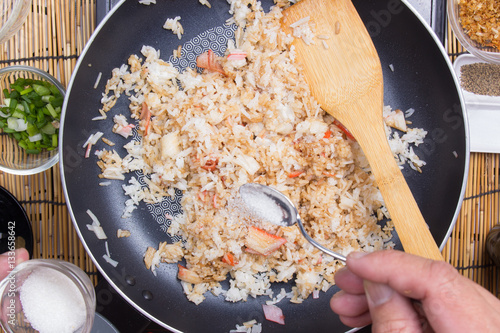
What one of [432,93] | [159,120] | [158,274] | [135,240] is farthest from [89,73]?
[432,93]

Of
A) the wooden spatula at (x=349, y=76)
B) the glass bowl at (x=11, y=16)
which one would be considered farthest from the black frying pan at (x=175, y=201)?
the glass bowl at (x=11, y=16)

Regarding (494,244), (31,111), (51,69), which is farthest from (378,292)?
(51,69)

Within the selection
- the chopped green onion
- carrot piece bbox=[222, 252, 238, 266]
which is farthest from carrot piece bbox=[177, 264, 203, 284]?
the chopped green onion

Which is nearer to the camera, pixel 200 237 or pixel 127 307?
pixel 200 237

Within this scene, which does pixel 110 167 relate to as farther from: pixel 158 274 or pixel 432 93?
pixel 432 93

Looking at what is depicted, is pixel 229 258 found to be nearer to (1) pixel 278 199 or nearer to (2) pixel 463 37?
(1) pixel 278 199

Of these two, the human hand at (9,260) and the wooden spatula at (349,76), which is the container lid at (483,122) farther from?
the human hand at (9,260)
